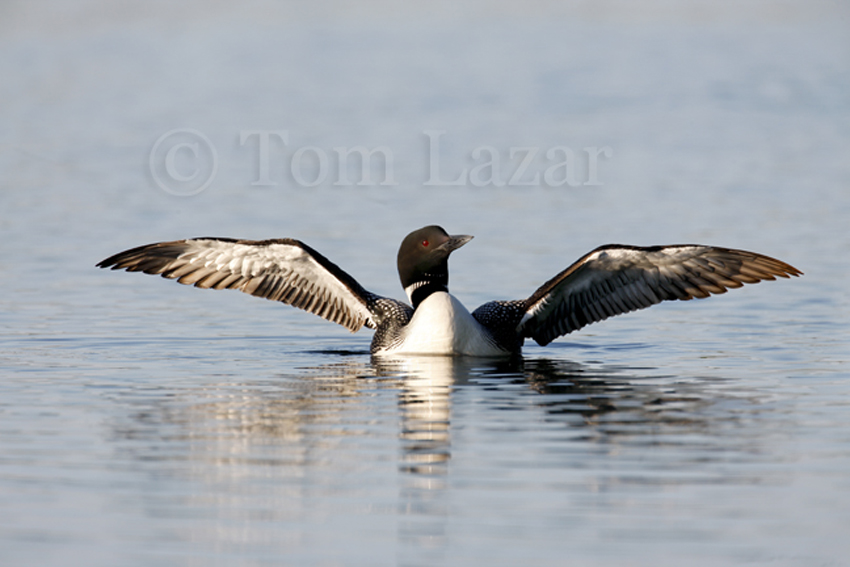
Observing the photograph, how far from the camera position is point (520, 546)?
5164 millimetres

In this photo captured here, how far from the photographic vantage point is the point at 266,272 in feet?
35.7

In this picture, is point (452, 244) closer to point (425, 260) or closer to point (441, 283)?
point (425, 260)

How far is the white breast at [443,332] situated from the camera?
9.75m

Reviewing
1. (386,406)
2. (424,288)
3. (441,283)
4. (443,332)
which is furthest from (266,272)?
(386,406)

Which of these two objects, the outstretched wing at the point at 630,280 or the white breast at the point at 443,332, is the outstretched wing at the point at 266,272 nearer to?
the white breast at the point at 443,332

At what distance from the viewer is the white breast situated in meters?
9.75

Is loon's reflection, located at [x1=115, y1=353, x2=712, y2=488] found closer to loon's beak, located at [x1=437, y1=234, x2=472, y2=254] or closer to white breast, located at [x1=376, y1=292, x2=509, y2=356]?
white breast, located at [x1=376, y1=292, x2=509, y2=356]

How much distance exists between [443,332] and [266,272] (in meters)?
1.91

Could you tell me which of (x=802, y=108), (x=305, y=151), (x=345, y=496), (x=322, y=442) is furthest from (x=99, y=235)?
(x=802, y=108)

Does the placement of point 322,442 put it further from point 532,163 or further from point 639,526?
point 532,163

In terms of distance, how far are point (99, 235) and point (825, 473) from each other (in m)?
11.3

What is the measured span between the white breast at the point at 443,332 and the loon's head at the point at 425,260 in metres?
0.44

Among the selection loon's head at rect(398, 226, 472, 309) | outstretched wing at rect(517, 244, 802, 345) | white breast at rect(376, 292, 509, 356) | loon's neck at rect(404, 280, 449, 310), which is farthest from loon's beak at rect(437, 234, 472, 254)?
outstretched wing at rect(517, 244, 802, 345)

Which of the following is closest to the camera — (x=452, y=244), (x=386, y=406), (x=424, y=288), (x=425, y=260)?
(x=386, y=406)
